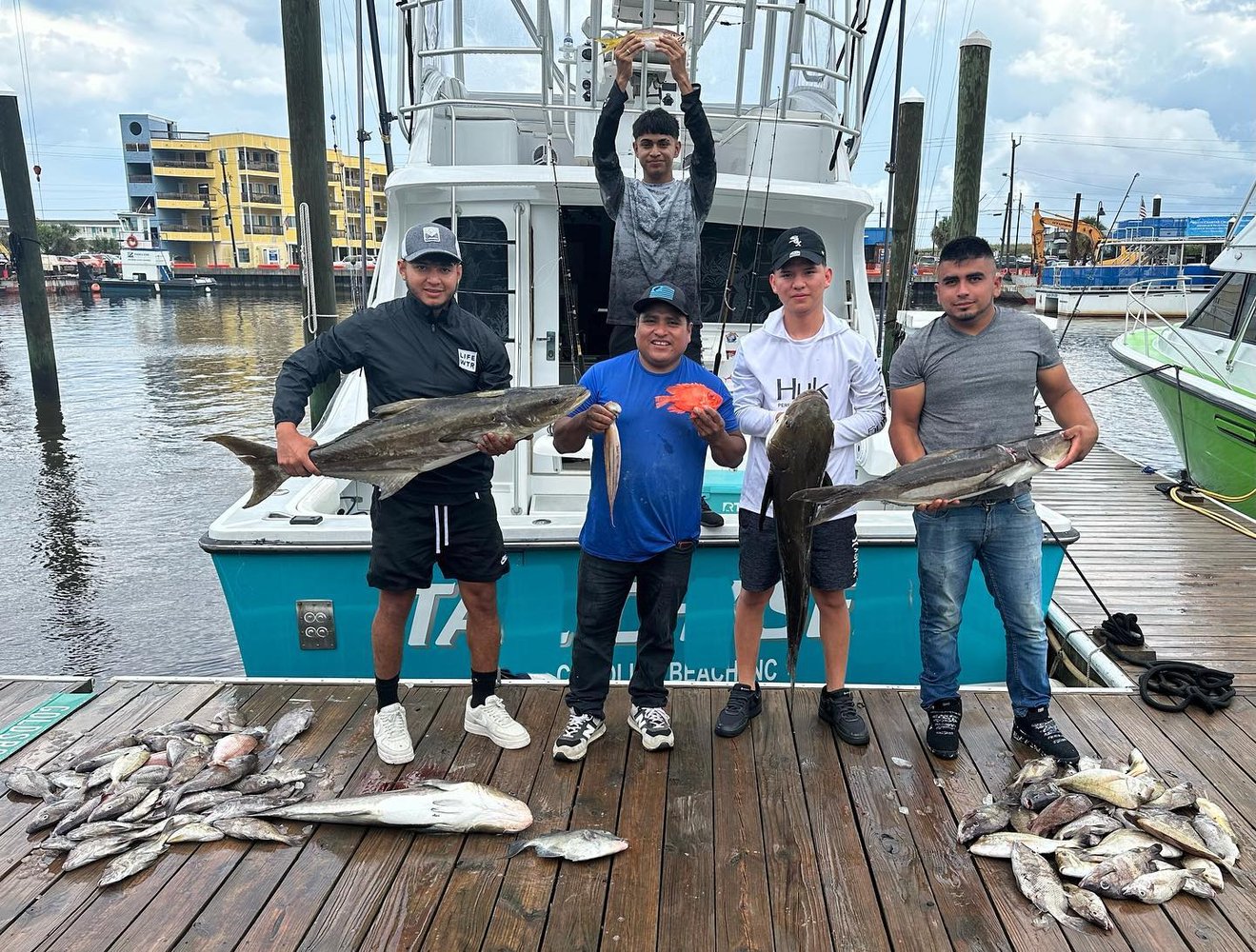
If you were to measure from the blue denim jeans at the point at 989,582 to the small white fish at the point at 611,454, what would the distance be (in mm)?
1231

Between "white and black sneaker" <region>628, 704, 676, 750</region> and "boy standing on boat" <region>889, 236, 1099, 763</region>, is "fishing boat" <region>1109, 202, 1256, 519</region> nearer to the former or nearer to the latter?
"boy standing on boat" <region>889, 236, 1099, 763</region>

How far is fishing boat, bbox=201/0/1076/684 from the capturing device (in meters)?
4.56

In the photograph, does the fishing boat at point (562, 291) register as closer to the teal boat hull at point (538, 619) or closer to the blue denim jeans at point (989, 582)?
the teal boat hull at point (538, 619)

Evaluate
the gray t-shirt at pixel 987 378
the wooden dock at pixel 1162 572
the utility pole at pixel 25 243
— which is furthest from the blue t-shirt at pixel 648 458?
the utility pole at pixel 25 243

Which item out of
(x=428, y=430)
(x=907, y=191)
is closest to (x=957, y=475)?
(x=428, y=430)

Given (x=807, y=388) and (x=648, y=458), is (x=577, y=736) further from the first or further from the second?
(x=807, y=388)

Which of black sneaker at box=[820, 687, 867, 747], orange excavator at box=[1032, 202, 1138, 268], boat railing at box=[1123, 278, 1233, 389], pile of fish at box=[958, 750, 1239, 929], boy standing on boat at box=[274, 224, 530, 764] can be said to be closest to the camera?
pile of fish at box=[958, 750, 1239, 929]

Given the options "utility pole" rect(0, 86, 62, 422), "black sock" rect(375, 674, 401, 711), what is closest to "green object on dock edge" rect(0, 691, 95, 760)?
"black sock" rect(375, 674, 401, 711)

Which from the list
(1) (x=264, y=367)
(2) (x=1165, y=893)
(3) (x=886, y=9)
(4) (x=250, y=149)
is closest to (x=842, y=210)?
(3) (x=886, y=9)

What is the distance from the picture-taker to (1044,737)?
11.3ft

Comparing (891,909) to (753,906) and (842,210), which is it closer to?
(753,906)

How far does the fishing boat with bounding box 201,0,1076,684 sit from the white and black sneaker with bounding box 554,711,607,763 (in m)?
1.10

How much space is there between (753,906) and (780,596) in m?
2.02

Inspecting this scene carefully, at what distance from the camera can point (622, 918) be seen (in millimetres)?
2602
